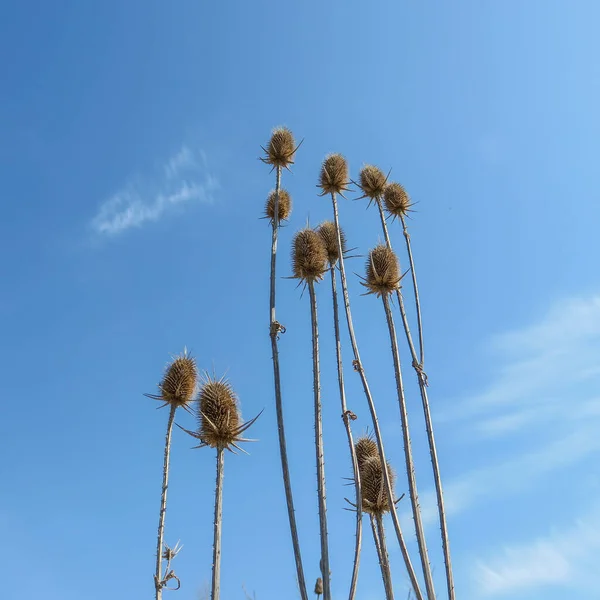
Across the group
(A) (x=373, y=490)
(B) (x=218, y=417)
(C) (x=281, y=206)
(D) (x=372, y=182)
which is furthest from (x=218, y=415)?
(D) (x=372, y=182)

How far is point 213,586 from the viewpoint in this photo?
27.7ft

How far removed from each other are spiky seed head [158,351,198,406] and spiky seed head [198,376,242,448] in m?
3.16

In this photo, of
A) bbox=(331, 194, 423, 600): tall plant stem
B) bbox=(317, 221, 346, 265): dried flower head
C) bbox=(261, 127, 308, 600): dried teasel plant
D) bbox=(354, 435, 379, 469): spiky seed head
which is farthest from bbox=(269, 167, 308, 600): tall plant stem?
bbox=(354, 435, 379, 469): spiky seed head

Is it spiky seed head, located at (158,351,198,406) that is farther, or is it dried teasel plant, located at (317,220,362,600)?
spiky seed head, located at (158,351,198,406)

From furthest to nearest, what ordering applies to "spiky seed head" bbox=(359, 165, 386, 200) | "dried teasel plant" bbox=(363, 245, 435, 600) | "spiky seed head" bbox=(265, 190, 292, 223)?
"spiky seed head" bbox=(359, 165, 386, 200), "spiky seed head" bbox=(265, 190, 292, 223), "dried teasel plant" bbox=(363, 245, 435, 600)

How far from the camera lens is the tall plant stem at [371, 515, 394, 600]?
439 inches

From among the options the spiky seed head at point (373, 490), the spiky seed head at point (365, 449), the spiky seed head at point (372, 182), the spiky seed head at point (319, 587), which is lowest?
the spiky seed head at point (319, 587)

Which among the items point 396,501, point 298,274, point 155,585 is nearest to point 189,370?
point 298,274

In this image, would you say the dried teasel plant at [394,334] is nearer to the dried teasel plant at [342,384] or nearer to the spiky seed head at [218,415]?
the dried teasel plant at [342,384]

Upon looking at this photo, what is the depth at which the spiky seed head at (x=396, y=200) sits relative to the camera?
16297mm

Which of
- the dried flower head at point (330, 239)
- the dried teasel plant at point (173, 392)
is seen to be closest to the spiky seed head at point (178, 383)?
the dried teasel plant at point (173, 392)

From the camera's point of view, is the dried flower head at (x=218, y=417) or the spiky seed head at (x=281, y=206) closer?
the dried flower head at (x=218, y=417)

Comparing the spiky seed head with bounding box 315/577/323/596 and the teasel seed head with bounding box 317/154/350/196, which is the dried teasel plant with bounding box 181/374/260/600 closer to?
the spiky seed head with bounding box 315/577/323/596

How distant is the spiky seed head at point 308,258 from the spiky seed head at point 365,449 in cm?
395
